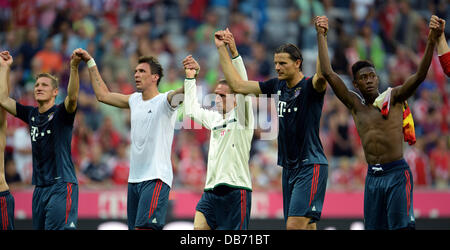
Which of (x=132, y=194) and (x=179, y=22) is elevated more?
(x=179, y=22)

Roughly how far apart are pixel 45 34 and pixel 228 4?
5.14 metres

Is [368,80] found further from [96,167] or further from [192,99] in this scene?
[96,167]

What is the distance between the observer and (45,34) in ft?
53.7

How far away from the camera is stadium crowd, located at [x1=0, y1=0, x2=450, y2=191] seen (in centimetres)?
1397

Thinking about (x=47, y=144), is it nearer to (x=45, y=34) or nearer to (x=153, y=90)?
(x=153, y=90)

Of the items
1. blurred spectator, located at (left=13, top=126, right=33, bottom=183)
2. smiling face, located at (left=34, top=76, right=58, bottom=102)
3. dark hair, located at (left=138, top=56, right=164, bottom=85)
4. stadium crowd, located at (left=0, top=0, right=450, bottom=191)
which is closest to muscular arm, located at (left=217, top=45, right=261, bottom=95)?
dark hair, located at (left=138, top=56, right=164, bottom=85)

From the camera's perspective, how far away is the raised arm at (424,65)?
7.27m

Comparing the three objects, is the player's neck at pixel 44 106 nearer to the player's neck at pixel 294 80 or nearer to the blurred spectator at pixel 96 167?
the player's neck at pixel 294 80

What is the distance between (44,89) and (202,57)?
858cm

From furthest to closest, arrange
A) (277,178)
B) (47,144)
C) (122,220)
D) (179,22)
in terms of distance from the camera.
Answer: (179,22), (277,178), (122,220), (47,144)

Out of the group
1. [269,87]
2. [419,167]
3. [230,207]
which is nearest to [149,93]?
[269,87]

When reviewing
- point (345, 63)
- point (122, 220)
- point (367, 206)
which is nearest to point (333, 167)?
point (345, 63)

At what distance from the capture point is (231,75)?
7.95 m

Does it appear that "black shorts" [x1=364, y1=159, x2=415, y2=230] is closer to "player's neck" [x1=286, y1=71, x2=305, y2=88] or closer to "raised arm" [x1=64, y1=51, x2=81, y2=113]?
"player's neck" [x1=286, y1=71, x2=305, y2=88]
